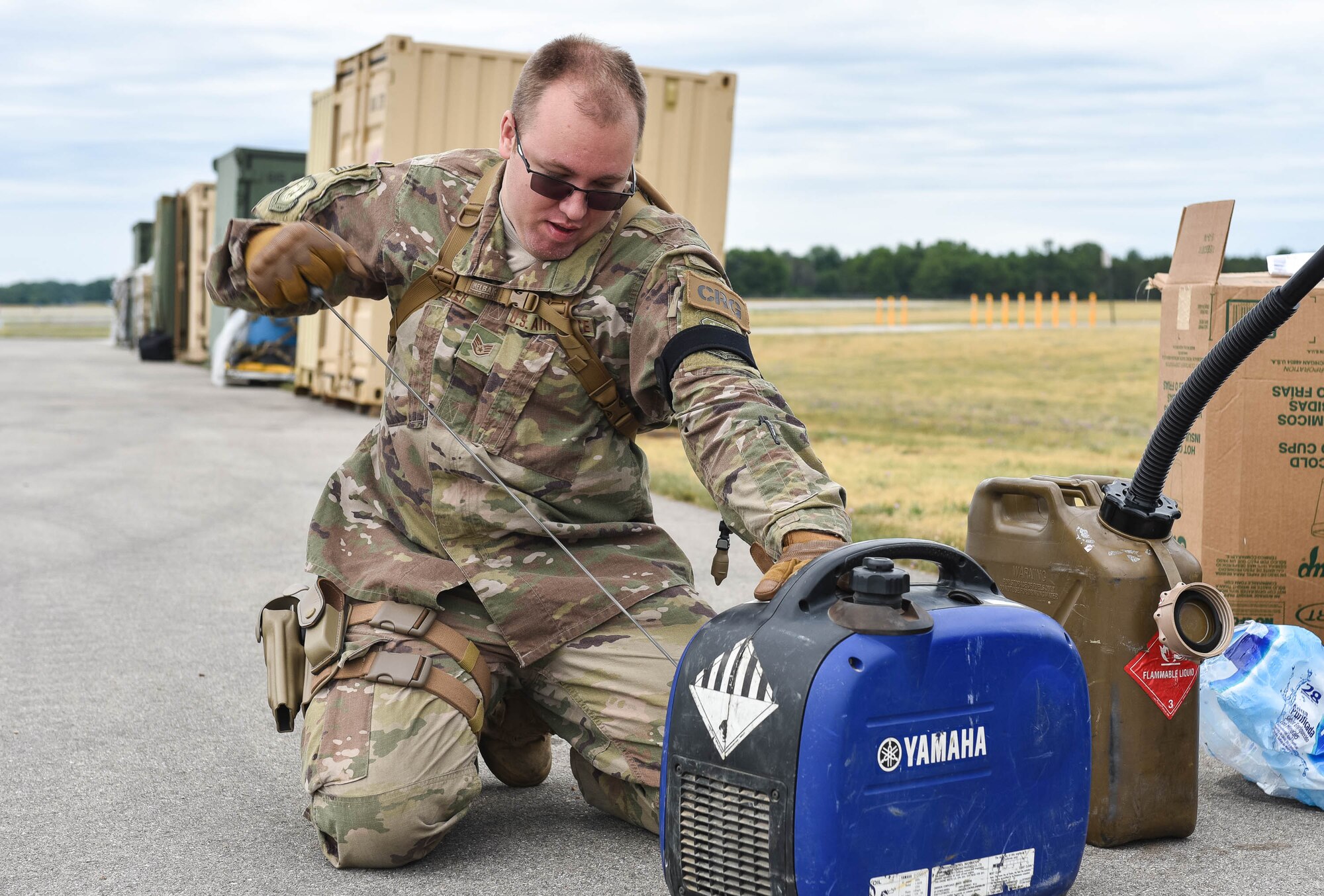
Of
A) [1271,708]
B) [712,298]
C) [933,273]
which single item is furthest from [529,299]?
[933,273]

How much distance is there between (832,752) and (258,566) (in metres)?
4.43

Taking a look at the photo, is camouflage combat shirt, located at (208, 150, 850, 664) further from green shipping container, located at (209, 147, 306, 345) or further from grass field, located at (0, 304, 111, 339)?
grass field, located at (0, 304, 111, 339)

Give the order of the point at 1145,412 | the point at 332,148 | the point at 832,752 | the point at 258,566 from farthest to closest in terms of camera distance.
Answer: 1. the point at 1145,412
2. the point at 332,148
3. the point at 258,566
4. the point at 832,752

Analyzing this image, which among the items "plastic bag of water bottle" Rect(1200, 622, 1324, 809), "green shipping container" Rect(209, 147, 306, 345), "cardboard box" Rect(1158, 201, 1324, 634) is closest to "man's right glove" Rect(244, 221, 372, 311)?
"plastic bag of water bottle" Rect(1200, 622, 1324, 809)

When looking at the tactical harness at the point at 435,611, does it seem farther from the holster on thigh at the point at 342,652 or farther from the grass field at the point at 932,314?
the grass field at the point at 932,314

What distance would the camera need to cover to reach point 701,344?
9.00 feet

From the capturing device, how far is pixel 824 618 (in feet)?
7.04

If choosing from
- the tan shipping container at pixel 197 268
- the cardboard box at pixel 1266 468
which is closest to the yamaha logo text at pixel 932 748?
the cardboard box at pixel 1266 468

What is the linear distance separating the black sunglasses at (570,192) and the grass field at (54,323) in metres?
43.2

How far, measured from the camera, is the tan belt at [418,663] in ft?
9.41

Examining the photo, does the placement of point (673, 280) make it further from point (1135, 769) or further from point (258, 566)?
point (258, 566)

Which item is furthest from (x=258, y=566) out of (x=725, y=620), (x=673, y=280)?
(x=725, y=620)

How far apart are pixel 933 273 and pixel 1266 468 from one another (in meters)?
64.2

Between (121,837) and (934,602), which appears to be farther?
(121,837)
